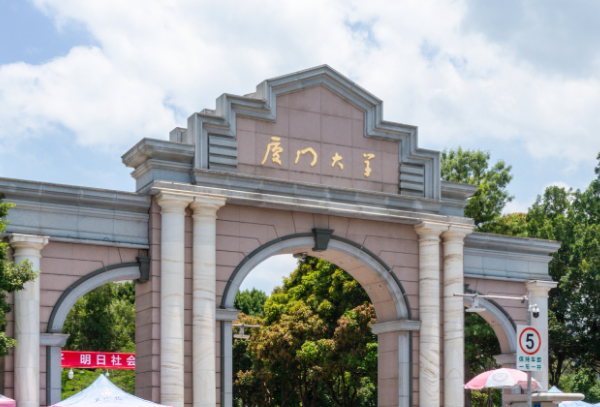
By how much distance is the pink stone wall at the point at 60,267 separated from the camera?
44.8 feet

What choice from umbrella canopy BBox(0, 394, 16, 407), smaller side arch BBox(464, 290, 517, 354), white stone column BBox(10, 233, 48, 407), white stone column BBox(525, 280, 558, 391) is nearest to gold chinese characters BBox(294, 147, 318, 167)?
smaller side arch BBox(464, 290, 517, 354)

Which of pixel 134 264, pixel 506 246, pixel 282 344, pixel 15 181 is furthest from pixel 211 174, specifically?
pixel 282 344

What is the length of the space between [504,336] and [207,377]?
25.1 ft

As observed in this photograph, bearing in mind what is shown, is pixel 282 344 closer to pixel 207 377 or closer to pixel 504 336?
pixel 504 336

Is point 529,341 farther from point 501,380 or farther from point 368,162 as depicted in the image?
point 368,162

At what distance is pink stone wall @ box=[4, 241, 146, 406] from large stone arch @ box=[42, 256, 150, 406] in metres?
0.07

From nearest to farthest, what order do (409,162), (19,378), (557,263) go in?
(19,378)
(409,162)
(557,263)

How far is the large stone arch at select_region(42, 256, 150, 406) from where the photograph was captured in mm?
13734

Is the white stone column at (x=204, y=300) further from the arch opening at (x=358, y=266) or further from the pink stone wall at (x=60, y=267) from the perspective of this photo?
the pink stone wall at (x=60, y=267)

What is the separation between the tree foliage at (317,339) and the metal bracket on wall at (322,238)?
8523mm

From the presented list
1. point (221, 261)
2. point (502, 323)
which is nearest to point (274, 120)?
point (221, 261)

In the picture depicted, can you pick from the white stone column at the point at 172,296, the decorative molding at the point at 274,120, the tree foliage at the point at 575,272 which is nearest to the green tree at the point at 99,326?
the tree foliage at the point at 575,272

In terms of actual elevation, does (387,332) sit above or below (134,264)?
below

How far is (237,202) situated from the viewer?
15.2m
